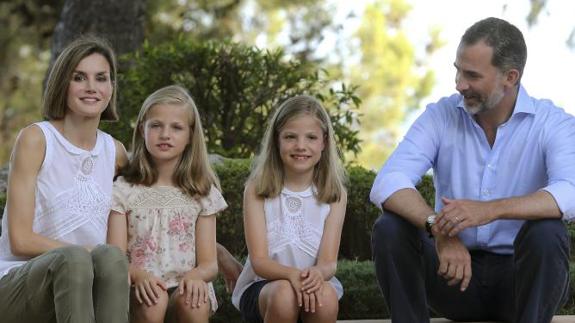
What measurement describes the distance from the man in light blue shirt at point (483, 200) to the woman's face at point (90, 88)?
1136mm

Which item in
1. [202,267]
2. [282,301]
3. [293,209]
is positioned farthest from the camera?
[293,209]

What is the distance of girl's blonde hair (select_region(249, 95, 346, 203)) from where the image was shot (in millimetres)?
4320

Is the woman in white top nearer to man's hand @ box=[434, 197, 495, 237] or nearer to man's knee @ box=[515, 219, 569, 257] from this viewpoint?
man's hand @ box=[434, 197, 495, 237]

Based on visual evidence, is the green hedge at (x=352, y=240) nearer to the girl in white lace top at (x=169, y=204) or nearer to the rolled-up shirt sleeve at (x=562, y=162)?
the girl in white lace top at (x=169, y=204)

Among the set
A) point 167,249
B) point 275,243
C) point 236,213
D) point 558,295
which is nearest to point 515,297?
point 558,295

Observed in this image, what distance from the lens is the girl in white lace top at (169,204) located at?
4.07 meters

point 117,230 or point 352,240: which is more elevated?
point 117,230

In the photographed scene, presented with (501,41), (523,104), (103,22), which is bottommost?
(523,104)

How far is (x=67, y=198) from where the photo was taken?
12.8ft

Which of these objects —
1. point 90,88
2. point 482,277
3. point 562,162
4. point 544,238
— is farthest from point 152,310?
point 562,162

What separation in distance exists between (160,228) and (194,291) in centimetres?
35

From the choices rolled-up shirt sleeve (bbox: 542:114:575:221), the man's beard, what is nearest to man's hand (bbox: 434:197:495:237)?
rolled-up shirt sleeve (bbox: 542:114:575:221)

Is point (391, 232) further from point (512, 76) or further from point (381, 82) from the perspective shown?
point (381, 82)

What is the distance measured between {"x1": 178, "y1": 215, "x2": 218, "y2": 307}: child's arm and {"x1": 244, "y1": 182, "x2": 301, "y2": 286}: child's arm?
6.2 inches
